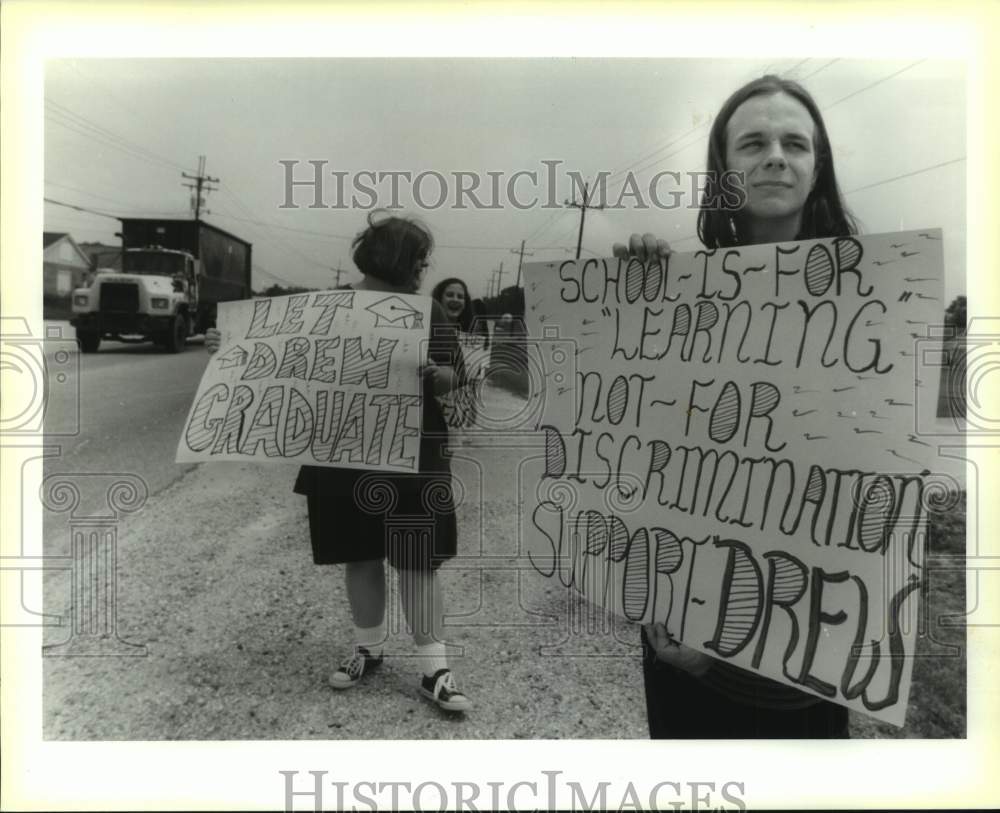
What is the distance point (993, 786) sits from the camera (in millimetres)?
2078

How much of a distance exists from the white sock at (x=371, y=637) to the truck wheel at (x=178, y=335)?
50.7 inches

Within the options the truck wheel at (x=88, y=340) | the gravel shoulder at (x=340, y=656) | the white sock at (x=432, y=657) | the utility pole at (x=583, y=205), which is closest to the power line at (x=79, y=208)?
the truck wheel at (x=88, y=340)

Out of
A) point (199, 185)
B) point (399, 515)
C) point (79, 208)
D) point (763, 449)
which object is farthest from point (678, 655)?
point (79, 208)

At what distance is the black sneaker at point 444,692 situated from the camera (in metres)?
2.16

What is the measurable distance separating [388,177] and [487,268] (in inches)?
16.7

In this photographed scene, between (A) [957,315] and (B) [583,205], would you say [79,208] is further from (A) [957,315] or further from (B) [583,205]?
(A) [957,315]

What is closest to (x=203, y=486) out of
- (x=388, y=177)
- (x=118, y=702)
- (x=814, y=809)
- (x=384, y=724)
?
(x=118, y=702)

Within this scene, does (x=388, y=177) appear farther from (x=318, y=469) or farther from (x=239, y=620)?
(x=239, y=620)

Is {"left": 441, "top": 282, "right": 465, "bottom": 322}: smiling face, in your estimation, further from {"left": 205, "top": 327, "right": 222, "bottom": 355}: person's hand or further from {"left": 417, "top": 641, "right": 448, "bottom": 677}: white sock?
{"left": 417, "top": 641, "right": 448, "bottom": 677}: white sock

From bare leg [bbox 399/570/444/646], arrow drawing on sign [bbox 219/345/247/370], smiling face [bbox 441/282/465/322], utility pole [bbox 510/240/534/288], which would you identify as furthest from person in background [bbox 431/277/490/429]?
arrow drawing on sign [bbox 219/345/247/370]

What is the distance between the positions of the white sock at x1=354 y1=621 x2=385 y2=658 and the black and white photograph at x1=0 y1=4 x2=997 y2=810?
0.04ft

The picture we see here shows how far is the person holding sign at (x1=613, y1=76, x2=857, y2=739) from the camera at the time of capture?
1.72m

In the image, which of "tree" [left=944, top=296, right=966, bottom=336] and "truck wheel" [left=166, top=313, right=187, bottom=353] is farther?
"truck wheel" [left=166, top=313, right=187, bottom=353]

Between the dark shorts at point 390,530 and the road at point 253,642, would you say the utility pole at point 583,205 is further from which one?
the dark shorts at point 390,530
